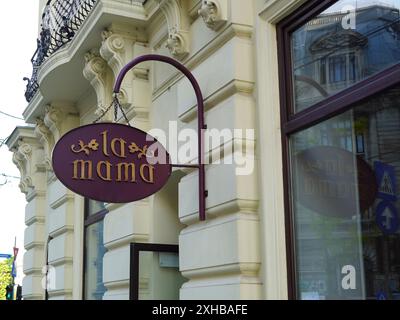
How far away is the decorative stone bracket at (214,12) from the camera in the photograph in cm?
587

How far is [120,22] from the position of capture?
26.3 feet

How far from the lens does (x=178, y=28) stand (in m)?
6.69

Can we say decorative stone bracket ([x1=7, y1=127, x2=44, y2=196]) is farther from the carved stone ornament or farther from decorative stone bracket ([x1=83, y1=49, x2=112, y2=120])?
the carved stone ornament

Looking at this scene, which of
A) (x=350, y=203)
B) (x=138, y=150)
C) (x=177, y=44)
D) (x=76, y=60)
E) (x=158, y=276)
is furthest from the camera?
(x=76, y=60)

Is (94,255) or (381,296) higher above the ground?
(94,255)

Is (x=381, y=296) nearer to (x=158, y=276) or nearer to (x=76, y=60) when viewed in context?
(x=158, y=276)

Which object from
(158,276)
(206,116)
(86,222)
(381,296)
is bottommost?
(381,296)

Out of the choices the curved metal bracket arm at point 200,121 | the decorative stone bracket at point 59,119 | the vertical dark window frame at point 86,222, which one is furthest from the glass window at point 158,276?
the decorative stone bracket at point 59,119

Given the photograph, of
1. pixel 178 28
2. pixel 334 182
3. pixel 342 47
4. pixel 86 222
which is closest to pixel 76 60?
pixel 86 222

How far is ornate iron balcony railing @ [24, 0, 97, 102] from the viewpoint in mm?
9180

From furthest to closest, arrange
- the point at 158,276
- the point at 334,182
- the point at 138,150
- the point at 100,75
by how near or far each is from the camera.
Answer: the point at 100,75
the point at 158,276
the point at 138,150
the point at 334,182

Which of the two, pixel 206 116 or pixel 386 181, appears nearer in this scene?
pixel 386 181

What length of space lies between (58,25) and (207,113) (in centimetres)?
Answer: 460
